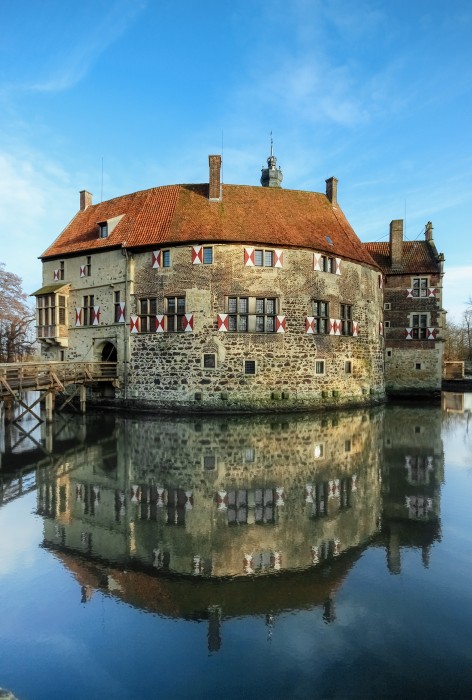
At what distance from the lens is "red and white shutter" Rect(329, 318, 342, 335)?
78.9 ft

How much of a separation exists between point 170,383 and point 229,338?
11.5 ft

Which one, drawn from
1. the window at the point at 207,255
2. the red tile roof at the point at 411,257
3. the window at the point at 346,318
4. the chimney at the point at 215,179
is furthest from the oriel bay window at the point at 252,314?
the red tile roof at the point at 411,257

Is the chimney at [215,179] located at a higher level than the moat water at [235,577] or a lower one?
higher

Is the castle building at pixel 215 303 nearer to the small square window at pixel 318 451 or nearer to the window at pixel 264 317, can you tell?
the window at pixel 264 317

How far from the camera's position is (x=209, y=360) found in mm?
21875

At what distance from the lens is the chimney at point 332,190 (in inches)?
1110

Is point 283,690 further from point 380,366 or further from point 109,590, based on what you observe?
point 380,366

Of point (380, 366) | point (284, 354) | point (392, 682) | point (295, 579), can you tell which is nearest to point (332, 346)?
point (284, 354)

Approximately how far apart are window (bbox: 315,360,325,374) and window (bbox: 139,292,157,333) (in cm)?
825

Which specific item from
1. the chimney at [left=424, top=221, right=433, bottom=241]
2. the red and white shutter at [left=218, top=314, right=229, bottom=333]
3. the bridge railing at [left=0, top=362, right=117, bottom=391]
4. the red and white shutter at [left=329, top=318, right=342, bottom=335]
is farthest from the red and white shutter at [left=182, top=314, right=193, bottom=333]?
the chimney at [left=424, top=221, right=433, bottom=241]

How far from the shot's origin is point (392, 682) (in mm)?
4051

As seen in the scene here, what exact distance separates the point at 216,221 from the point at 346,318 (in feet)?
28.3

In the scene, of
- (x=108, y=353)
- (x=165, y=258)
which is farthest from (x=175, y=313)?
(x=108, y=353)

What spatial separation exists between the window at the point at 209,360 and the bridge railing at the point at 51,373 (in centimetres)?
478
